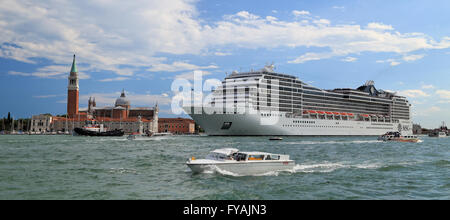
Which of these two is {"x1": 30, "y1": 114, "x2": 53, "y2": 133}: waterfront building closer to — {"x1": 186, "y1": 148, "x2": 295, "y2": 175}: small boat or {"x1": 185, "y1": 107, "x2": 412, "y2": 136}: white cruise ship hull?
{"x1": 185, "y1": 107, "x2": 412, "y2": 136}: white cruise ship hull

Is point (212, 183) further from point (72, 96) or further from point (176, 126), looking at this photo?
point (176, 126)

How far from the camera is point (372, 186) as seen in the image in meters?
15.5

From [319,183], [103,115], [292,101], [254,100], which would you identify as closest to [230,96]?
[254,100]

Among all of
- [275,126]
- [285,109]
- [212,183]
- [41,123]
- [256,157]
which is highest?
[285,109]

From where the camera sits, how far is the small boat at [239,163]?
57.3 feet

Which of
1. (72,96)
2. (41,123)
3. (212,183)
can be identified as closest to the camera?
(212,183)

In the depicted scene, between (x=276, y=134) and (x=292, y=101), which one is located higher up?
(x=292, y=101)

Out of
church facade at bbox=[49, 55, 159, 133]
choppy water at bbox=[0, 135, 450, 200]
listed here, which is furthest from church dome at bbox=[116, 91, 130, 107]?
choppy water at bbox=[0, 135, 450, 200]

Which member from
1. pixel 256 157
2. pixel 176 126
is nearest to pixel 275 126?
pixel 256 157

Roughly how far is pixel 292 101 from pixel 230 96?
16.8 meters

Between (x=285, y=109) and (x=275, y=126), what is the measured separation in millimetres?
7039

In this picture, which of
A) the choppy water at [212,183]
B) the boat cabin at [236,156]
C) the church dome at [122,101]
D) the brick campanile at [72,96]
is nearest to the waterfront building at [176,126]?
the church dome at [122,101]

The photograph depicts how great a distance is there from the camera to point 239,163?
17.7 metres
